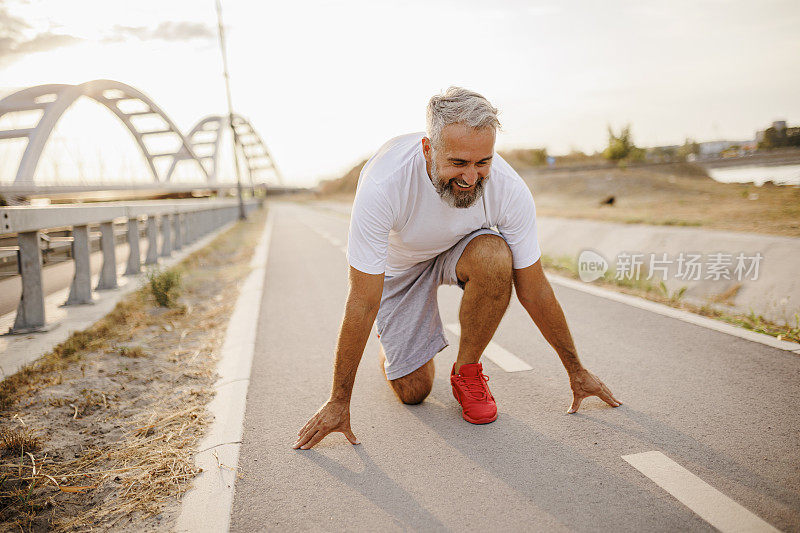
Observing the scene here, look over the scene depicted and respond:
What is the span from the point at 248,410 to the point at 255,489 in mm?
845

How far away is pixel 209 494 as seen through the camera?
2059 mm

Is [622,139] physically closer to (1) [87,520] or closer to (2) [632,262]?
(2) [632,262]

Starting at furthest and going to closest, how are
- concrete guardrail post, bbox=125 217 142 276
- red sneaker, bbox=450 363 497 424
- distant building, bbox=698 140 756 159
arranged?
1. distant building, bbox=698 140 756 159
2. concrete guardrail post, bbox=125 217 142 276
3. red sneaker, bbox=450 363 497 424

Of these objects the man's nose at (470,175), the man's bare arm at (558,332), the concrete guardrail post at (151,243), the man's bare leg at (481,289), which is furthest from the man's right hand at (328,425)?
the concrete guardrail post at (151,243)

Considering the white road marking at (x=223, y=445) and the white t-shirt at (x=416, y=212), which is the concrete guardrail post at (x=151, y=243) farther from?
the white t-shirt at (x=416, y=212)

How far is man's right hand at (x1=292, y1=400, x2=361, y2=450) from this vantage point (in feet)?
8.03

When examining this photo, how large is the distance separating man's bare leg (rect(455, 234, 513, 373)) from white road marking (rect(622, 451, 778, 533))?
95cm

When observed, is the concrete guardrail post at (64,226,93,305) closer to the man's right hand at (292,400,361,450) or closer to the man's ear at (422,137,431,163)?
the man's right hand at (292,400,361,450)

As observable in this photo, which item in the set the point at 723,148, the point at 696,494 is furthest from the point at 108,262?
the point at 723,148

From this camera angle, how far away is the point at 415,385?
291 centimetres

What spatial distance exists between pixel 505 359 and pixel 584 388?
94cm

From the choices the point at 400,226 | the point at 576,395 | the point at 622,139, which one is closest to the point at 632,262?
the point at 576,395

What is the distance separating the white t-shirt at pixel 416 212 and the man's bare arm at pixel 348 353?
93mm

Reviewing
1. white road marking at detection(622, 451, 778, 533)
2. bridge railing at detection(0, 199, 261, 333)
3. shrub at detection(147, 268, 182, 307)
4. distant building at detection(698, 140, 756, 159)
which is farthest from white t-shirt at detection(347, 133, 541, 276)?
distant building at detection(698, 140, 756, 159)
